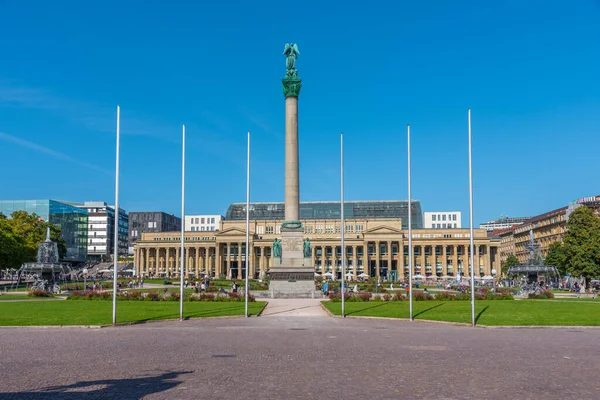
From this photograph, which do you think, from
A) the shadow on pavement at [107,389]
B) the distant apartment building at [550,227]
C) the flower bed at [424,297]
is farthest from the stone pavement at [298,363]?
the distant apartment building at [550,227]

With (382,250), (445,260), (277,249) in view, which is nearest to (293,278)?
(277,249)

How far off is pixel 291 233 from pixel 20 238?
7337 centimetres

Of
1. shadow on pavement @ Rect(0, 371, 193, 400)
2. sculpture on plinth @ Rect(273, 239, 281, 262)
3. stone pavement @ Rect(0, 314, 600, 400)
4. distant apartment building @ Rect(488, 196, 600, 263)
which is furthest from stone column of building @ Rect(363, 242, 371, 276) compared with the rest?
shadow on pavement @ Rect(0, 371, 193, 400)

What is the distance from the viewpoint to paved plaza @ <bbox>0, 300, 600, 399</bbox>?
617 inches

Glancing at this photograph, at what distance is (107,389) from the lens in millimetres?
15727

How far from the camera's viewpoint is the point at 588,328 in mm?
33875

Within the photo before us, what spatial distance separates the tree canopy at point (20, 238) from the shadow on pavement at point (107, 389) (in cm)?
9006

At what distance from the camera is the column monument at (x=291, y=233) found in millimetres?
62625

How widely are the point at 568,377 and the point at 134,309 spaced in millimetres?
34866

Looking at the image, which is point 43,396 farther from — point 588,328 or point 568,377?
point 588,328

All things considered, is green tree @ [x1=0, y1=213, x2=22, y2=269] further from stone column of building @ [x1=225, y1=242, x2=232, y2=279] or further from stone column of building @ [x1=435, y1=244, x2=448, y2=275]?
stone column of building @ [x1=435, y1=244, x2=448, y2=275]

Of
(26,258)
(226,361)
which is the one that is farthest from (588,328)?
(26,258)

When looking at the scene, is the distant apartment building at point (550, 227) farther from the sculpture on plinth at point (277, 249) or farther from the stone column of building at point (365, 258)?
the sculpture on plinth at point (277, 249)

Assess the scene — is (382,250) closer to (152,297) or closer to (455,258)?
(455,258)
